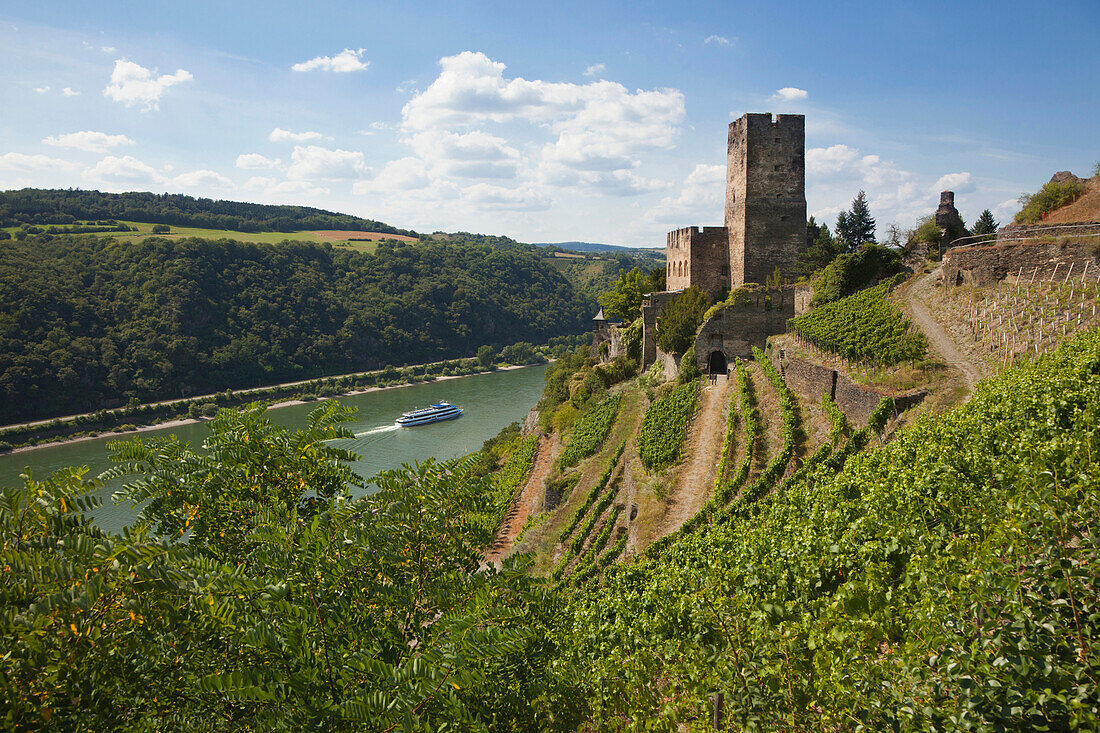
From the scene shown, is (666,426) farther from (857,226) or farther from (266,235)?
(266,235)

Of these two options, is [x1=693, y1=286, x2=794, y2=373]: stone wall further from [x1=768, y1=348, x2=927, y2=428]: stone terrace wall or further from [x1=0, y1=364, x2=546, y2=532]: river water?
[x1=0, y1=364, x2=546, y2=532]: river water

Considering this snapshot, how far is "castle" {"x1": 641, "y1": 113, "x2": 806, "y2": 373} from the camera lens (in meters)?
22.0

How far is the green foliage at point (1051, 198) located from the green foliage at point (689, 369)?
1139 centimetres

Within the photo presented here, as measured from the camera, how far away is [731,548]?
9102 millimetres

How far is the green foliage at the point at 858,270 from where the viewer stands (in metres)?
19.6

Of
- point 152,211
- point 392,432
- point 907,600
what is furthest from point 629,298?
point 152,211

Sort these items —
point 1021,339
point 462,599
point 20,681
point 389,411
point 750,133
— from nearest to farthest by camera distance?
point 20,681, point 462,599, point 1021,339, point 750,133, point 389,411

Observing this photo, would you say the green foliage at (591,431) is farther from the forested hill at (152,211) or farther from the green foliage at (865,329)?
the forested hill at (152,211)

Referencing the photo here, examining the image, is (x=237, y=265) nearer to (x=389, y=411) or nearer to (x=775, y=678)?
(x=389, y=411)

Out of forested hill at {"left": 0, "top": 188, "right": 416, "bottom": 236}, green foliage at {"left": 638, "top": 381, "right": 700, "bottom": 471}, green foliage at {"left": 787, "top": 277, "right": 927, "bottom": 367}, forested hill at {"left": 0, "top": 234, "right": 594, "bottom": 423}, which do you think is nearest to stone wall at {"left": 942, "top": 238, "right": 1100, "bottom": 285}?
green foliage at {"left": 787, "top": 277, "right": 927, "bottom": 367}

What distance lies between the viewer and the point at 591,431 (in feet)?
82.3

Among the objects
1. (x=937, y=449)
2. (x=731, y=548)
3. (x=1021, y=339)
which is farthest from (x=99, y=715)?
(x=1021, y=339)

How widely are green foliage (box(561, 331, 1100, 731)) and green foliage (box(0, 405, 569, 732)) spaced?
2.00 m

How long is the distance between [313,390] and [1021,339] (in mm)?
64934
